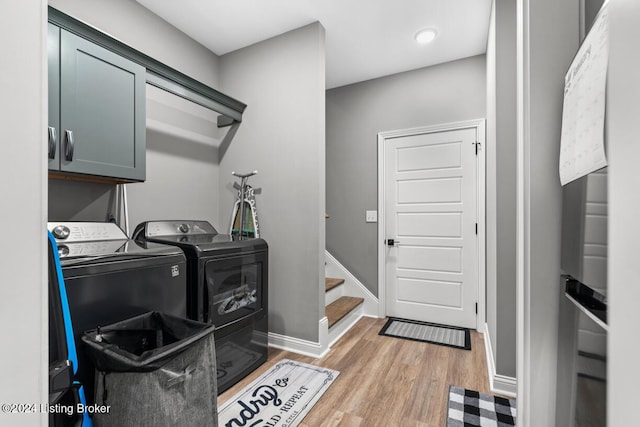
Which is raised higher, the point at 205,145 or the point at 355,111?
the point at 355,111

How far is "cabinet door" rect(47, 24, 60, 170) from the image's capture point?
55.6 inches

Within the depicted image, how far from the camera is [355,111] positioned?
344 centimetres

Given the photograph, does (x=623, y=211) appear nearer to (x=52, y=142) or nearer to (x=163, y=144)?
(x=52, y=142)

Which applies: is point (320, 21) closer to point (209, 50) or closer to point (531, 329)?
point (209, 50)

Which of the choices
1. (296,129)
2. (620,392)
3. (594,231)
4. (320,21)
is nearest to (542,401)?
(594,231)

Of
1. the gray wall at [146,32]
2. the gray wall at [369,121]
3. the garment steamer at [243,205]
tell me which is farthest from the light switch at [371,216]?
the gray wall at [146,32]

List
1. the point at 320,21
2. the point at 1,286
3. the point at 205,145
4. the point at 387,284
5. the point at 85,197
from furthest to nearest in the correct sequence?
the point at 387,284
the point at 205,145
the point at 320,21
the point at 85,197
the point at 1,286

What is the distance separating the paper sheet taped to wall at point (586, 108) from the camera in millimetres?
619

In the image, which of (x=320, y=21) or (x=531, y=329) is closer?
(x=531, y=329)

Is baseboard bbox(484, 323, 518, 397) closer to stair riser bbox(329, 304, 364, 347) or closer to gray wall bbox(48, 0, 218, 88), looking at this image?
stair riser bbox(329, 304, 364, 347)

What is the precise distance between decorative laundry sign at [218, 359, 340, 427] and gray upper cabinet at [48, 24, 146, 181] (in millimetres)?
1549

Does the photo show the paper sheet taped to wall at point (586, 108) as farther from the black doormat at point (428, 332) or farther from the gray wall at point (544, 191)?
the black doormat at point (428, 332)

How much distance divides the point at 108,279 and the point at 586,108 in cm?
181

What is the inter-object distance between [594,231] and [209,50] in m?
3.18
